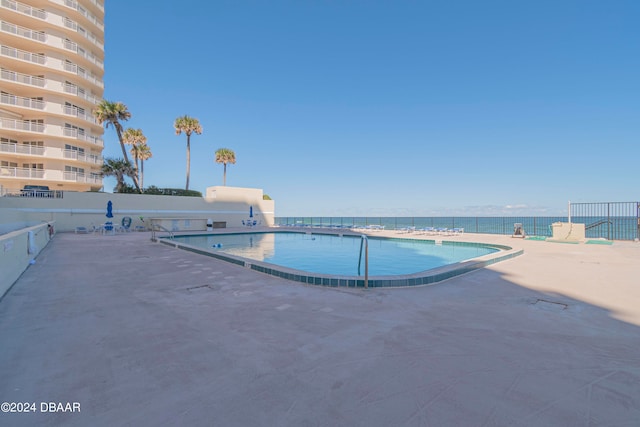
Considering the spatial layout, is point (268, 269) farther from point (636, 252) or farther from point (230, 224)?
point (230, 224)

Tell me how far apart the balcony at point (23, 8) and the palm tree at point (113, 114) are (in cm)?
644

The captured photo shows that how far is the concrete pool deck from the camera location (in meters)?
1.74

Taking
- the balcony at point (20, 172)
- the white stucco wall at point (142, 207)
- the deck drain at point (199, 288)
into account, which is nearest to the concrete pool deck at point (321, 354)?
the deck drain at point (199, 288)

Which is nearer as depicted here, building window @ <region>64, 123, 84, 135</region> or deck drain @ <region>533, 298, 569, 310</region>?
deck drain @ <region>533, 298, 569, 310</region>

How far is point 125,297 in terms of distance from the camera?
4223 millimetres

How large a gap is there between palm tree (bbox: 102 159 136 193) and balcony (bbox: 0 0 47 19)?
37.9 feet

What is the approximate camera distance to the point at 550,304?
12.9ft

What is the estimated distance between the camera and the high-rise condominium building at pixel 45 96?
64.3ft

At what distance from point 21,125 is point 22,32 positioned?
6.61 m

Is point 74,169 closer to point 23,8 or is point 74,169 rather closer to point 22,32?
point 22,32

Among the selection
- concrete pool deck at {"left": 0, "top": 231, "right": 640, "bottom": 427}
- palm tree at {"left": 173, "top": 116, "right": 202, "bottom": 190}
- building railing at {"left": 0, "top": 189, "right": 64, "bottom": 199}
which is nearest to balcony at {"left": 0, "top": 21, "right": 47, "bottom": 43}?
palm tree at {"left": 173, "top": 116, "right": 202, "bottom": 190}

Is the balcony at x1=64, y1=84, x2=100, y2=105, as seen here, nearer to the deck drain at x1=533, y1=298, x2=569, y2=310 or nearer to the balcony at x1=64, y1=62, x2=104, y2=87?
the balcony at x1=64, y1=62, x2=104, y2=87

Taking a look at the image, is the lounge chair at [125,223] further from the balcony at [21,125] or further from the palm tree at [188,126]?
the balcony at [21,125]

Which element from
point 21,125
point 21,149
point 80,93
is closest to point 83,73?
point 80,93
